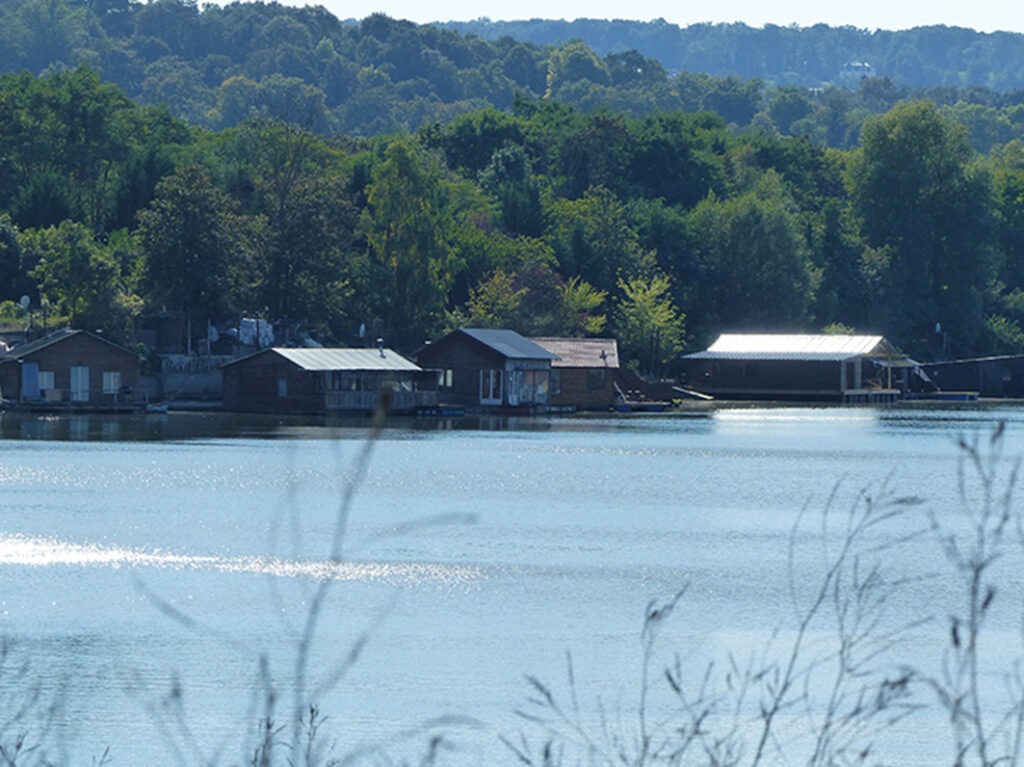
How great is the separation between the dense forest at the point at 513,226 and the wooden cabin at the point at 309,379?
6520 mm

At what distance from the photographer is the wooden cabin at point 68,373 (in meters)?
71.8

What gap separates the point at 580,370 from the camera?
87.2 metres

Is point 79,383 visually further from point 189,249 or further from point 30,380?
point 189,249

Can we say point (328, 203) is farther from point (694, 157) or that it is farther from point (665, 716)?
point (665, 716)

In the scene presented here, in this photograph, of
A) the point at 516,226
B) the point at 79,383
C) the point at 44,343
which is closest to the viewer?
the point at 44,343

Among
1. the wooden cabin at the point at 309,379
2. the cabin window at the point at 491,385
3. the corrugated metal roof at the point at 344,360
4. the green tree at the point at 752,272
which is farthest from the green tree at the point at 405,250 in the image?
the green tree at the point at 752,272

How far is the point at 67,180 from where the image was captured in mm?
101625

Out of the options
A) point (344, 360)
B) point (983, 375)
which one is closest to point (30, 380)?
point (344, 360)

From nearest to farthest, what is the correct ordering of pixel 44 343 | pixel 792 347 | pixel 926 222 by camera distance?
pixel 44 343 → pixel 792 347 → pixel 926 222

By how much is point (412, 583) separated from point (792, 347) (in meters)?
78.9

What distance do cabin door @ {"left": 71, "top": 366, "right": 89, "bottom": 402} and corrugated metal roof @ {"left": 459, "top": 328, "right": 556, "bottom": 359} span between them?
751 inches

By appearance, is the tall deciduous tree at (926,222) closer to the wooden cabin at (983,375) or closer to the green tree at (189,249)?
the wooden cabin at (983,375)

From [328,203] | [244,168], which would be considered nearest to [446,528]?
[328,203]

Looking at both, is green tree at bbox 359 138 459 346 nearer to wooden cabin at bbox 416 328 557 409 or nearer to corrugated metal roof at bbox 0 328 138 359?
wooden cabin at bbox 416 328 557 409
